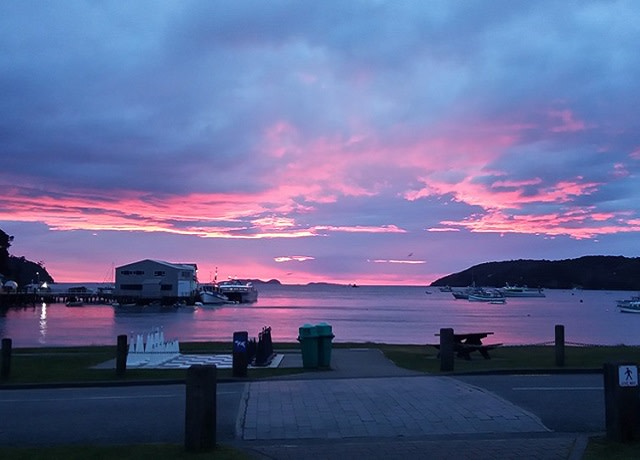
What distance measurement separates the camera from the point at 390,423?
10266mm

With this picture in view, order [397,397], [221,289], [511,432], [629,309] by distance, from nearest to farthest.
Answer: [511,432], [397,397], [629,309], [221,289]

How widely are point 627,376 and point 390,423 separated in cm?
332

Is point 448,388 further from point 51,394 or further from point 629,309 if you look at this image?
point 629,309

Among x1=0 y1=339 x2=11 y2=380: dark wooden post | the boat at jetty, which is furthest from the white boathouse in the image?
x1=0 y1=339 x2=11 y2=380: dark wooden post

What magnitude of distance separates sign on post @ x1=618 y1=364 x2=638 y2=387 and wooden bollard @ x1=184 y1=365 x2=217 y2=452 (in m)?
5.12

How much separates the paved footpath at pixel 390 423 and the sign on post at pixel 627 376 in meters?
0.91

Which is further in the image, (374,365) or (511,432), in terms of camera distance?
(374,365)

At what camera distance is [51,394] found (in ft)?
46.3

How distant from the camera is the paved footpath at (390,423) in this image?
8539 mm

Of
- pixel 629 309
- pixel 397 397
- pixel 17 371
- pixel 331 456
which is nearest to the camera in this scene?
pixel 331 456

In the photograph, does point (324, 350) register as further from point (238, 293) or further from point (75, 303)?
point (238, 293)

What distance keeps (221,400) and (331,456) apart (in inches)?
190

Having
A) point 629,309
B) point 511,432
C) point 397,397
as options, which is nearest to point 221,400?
point 397,397

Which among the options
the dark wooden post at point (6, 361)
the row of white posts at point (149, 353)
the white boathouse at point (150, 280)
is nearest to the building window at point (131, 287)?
the white boathouse at point (150, 280)
